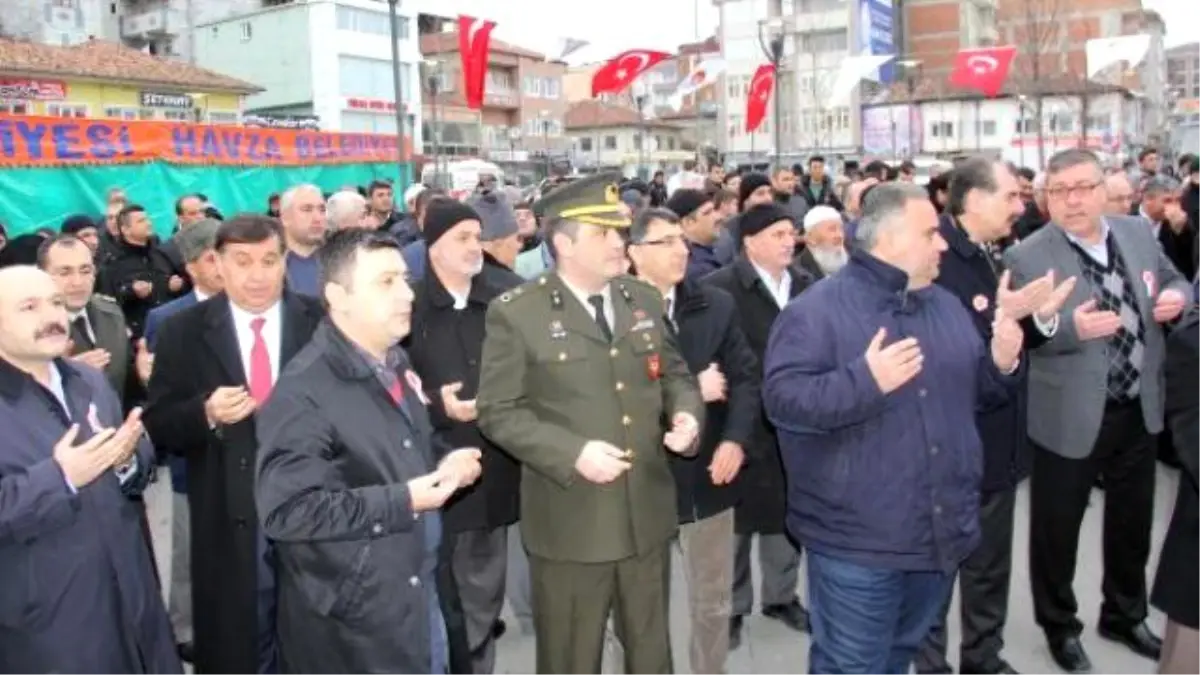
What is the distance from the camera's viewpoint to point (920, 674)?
4.48 metres

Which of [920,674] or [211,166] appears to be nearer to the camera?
[920,674]

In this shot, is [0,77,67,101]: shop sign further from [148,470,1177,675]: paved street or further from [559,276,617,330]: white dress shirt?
[559,276,617,330]: white dress shirt

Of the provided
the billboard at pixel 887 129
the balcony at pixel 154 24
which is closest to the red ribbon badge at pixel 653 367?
the balcony at pixel 154 24

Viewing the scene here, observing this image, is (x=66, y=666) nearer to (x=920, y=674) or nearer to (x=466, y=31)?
(x=920, y=674)

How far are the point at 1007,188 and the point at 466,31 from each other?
12706 mm

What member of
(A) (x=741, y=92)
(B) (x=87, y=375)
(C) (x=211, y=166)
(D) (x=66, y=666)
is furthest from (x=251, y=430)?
(A) (x=741, y=92)

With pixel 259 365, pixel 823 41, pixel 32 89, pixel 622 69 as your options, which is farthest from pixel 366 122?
pixel 259 365

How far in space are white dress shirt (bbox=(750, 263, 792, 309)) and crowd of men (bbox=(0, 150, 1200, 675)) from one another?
1 cm

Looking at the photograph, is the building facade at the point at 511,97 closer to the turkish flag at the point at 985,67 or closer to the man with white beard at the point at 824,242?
the turkish flag at the point at 985,67

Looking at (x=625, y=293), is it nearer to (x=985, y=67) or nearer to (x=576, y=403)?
(x=576, y=403)

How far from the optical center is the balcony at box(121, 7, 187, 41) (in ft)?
183

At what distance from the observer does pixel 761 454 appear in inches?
198

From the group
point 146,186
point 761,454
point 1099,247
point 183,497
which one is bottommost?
point 183,497

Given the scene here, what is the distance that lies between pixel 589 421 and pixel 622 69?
16735mm
